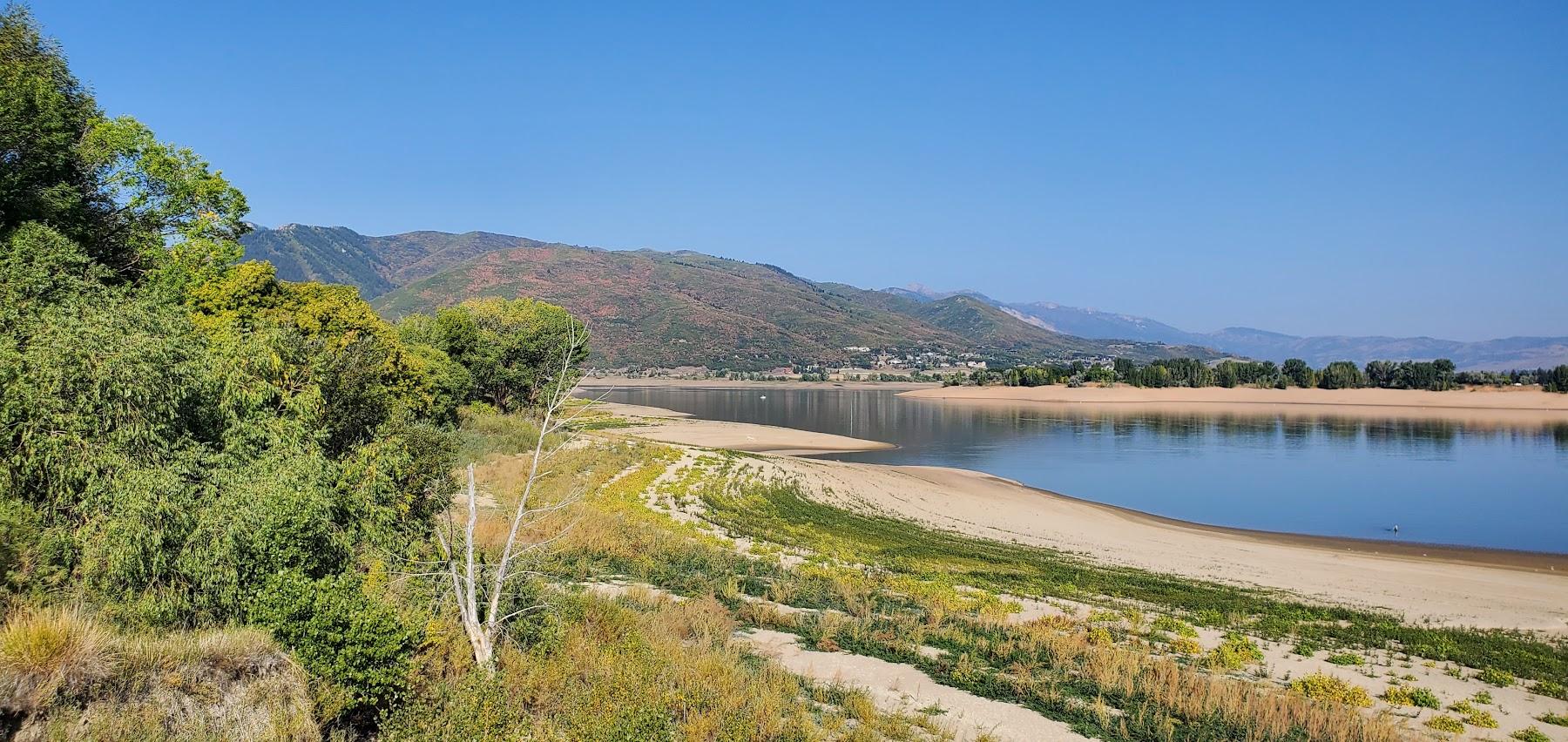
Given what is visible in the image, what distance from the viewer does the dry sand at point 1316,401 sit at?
106m

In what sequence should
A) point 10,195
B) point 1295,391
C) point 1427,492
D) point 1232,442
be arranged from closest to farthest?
point 10,195, point 1427,492, point 1232,442, point 1295,391

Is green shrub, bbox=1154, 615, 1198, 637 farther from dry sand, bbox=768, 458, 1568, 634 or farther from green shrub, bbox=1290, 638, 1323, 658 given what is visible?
dry sand, bbox=768, 458, 1568, 634

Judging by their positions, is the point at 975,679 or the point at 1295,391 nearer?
the point at 975,679

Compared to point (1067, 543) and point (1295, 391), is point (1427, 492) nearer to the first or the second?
point (1067, 543)

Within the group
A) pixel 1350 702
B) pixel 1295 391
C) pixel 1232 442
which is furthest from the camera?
pixel 1295 391

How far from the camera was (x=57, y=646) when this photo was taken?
20.7 feet

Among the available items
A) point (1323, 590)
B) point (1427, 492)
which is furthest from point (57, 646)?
point (1427, 492)

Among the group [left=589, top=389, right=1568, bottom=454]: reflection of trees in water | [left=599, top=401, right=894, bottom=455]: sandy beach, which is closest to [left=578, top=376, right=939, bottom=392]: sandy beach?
[left=589, top=389, right=1568, bottom=454]: reflection of trees in water

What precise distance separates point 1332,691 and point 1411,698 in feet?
3.76

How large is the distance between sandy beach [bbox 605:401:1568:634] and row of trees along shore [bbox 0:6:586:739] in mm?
19253

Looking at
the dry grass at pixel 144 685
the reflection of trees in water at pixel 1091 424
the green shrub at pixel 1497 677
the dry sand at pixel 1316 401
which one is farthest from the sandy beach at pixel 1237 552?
the dry sand at pixel 1316 401

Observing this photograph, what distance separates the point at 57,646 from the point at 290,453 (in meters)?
6.56

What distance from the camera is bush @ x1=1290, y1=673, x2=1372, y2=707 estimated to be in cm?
1142

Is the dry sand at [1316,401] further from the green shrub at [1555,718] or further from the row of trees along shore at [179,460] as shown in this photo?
the row of trees along shore at [179,460]
